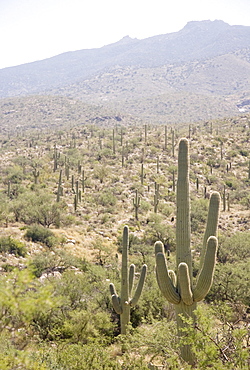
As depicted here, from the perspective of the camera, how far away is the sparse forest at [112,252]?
6.79m

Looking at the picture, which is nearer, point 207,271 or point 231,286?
point 207,271

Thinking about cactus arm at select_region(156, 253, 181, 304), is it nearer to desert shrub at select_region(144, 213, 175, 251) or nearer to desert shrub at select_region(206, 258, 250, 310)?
desert shrub at select_region(206, 258, 250, 310)

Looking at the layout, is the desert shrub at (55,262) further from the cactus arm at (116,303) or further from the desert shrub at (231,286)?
the desert shrub at (231,286)

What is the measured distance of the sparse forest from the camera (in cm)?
679

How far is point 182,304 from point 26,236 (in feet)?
44.9

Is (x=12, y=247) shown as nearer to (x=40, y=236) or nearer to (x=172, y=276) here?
(x=40, y=236)

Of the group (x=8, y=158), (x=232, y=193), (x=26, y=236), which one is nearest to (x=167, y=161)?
(x=232, y=193)

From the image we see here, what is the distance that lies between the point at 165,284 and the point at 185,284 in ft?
1.65

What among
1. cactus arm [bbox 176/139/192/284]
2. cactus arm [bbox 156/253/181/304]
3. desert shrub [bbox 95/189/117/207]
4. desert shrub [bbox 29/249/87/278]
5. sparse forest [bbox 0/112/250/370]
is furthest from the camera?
desert shrub [bbox 95/189/117/207]

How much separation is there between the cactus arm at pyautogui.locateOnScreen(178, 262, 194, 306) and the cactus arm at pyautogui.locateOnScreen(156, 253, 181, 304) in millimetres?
200

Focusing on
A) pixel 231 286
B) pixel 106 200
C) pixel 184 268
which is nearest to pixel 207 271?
pixel 184 268

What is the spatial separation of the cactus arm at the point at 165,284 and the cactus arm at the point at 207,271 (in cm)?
48

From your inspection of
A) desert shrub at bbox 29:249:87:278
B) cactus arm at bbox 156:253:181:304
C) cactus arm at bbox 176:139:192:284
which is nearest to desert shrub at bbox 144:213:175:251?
desert shrub at bbox 29:249:87:278

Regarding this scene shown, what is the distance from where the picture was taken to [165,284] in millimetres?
8133
